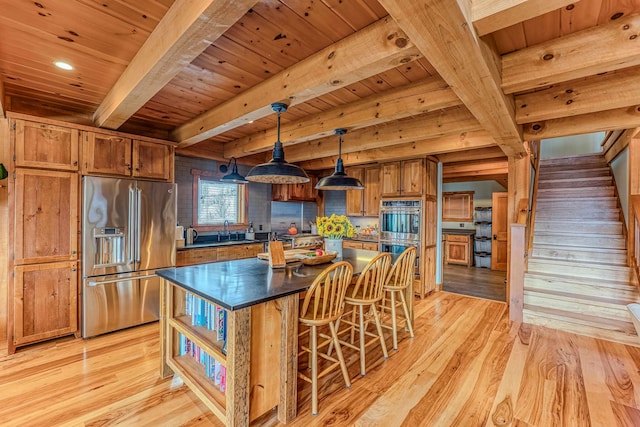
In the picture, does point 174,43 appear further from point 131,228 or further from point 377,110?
point 131,228

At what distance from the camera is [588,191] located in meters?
5.17

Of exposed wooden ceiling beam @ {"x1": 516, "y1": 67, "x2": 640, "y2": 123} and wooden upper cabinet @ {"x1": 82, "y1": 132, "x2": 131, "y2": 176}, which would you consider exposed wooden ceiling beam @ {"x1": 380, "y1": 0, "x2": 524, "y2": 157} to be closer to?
exposed wooden ceiling beam @ {"x1": 516, "y1": 67, "x2": 640, "y2": 123}

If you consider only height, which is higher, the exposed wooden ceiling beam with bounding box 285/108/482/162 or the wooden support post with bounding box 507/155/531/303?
the exposed wooden ceiling beam with bounding box 285/108/482/162

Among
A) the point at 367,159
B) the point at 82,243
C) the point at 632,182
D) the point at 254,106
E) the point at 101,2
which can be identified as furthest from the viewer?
the point at 367,159

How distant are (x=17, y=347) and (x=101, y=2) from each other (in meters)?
3.24

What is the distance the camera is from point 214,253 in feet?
13.7

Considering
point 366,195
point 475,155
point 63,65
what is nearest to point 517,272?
point 475,155

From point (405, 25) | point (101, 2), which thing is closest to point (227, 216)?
point (101, 2)

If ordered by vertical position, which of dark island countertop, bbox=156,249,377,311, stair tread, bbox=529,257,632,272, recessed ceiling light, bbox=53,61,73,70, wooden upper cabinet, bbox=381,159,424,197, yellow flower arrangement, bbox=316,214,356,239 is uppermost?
recessed ceiling light, bbox=53,61,73,70

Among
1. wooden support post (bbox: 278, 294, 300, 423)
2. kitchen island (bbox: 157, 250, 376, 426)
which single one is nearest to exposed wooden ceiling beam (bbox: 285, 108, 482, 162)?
kitchen island (bbox: 157, 250, 376, 426)

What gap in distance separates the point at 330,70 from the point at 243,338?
172 centimetres

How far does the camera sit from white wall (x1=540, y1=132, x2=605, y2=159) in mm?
6781

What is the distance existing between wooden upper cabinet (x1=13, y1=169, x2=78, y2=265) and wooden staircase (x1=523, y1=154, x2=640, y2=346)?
211 inches

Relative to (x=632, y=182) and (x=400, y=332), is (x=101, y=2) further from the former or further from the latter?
(x=632, y=182)
